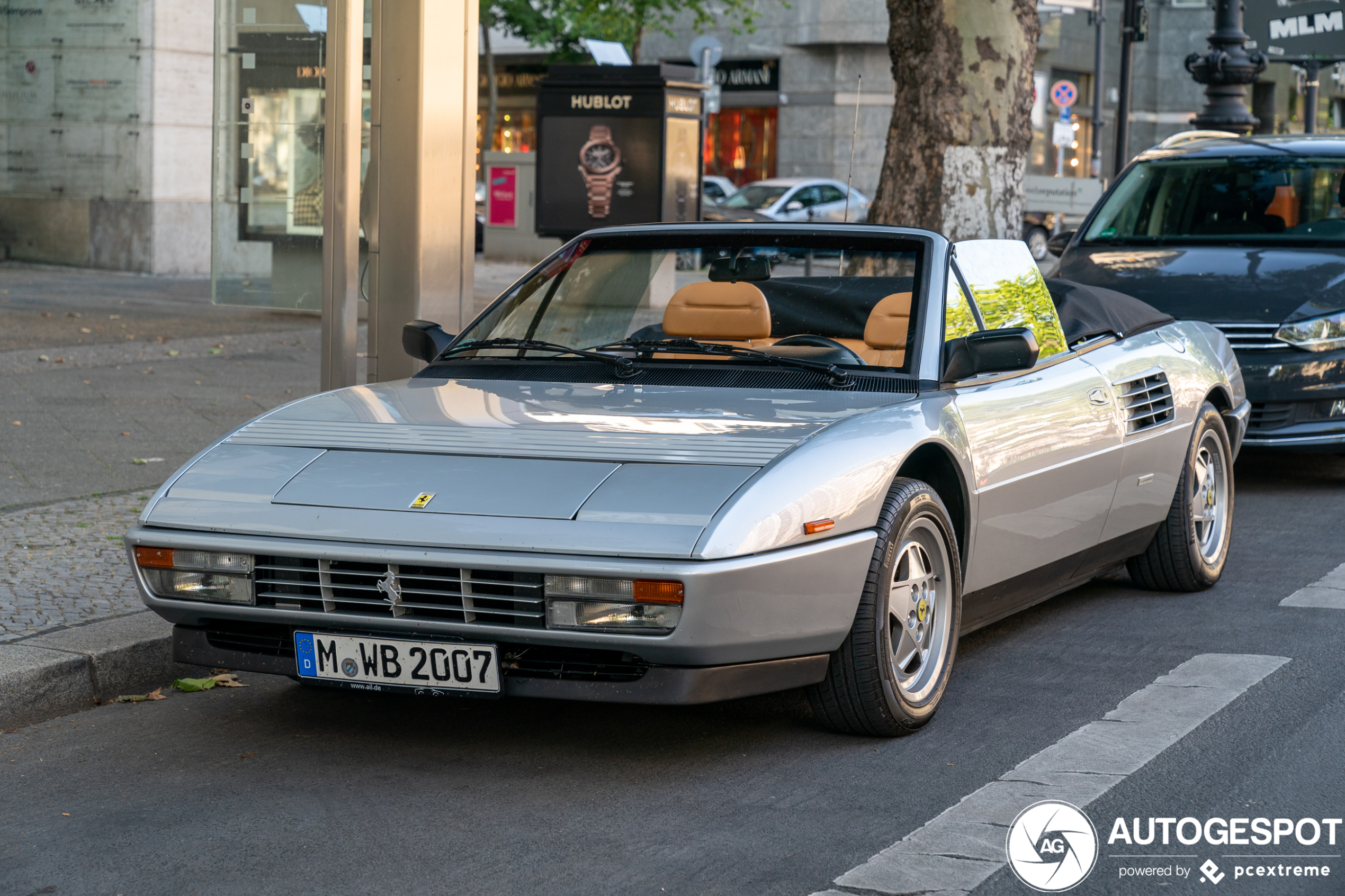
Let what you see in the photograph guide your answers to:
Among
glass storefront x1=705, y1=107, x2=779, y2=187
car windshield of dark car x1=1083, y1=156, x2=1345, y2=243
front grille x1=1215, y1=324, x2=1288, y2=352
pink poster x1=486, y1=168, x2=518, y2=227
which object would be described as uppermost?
glass storefront x1=705, y1=107, x2=779, y2=187

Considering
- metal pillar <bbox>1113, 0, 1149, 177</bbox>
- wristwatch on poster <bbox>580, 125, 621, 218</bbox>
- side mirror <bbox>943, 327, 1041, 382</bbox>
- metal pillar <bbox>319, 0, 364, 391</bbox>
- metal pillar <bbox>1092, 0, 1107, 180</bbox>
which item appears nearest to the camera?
side mirror <bbox>943, 327, 1041, 382</bbox>

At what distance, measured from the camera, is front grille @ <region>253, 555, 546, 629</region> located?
12.7 ft

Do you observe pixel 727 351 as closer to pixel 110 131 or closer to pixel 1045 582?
pixel 1045 582

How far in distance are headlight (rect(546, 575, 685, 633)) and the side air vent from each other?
8.22ft

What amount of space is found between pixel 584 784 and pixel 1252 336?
18.6 feet

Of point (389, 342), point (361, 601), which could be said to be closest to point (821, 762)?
point (361, 601)

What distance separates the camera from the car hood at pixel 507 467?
3875 mm

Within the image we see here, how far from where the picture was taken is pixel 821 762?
13.8 feet

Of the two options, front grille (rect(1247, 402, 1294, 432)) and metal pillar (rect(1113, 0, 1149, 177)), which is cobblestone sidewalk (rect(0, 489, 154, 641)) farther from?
metal pillar (rect(1113, 0, 1149, 177))

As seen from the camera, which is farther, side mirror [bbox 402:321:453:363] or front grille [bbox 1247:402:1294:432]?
front grille [bbox 1247:402:1294:432]

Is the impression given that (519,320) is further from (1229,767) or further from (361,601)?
(1229,767)

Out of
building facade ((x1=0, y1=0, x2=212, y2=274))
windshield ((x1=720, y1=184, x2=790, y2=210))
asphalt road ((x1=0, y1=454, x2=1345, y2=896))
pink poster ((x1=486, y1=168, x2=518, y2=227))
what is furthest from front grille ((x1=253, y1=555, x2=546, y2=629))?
windshield ((x1=720, y1=184, x2=790, y2=210))

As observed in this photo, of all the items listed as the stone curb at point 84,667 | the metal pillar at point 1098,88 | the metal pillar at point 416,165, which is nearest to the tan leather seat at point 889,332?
the stone curb at point 84,667

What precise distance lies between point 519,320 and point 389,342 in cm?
282
